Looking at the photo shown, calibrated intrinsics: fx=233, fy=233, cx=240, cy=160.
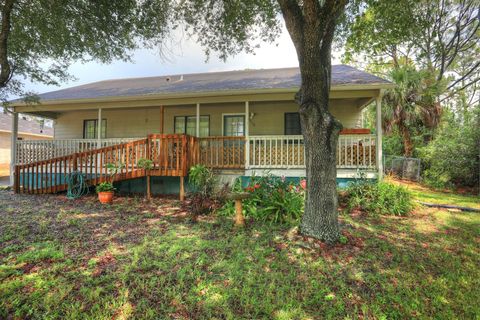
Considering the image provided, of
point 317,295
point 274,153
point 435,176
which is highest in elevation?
point 274,153

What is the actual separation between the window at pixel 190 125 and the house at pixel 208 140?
0.15 feet

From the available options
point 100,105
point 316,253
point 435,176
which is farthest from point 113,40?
point 435,176

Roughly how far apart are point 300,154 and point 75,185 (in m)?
7.59

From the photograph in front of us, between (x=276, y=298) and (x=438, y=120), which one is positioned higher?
(x=438, y=120)

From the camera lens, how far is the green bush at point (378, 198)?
6152 mm

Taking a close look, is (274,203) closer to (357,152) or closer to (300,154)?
(300,154)

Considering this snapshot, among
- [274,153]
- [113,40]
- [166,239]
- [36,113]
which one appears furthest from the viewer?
[36,113]

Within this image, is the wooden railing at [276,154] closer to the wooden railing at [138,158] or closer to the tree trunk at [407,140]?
the wooden railing at [138,158]

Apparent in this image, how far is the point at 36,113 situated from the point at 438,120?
810 inches

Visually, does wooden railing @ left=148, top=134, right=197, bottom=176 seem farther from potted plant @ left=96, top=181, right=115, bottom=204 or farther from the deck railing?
potted plant @ left=96, top=181, right=115, bottom=204

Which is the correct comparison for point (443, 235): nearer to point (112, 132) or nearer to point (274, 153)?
point (274, 153)

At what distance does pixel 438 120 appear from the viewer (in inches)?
516

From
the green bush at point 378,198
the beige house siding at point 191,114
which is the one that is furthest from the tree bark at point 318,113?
the beige house siding at point 191,114

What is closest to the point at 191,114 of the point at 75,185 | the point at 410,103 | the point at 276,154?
the point at 276,154
